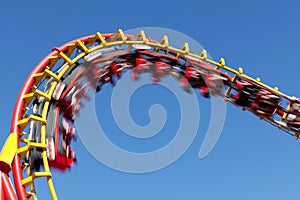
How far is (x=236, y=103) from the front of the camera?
779 cm

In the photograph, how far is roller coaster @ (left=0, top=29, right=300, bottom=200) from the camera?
19.3 ft

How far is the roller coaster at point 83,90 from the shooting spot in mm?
5891

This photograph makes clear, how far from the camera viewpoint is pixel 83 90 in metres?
6.93

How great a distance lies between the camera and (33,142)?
5.98 metres

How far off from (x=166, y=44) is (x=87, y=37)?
125 centimetres

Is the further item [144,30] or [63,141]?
[144,30]

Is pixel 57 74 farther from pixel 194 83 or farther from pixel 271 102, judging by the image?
pixel 271 102

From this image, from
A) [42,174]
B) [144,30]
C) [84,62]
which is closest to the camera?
[42,174]

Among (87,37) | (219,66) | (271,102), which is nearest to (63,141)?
(87,37)

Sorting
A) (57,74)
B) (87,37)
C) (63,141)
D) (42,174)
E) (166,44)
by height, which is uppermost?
(166,44)

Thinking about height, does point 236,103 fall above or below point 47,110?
above

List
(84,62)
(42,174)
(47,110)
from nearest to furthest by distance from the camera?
(42,174)
(47,110)
(84,62)

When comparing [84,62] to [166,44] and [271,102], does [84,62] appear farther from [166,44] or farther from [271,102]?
[271,102]

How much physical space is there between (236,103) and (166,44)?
1504 millimetres
